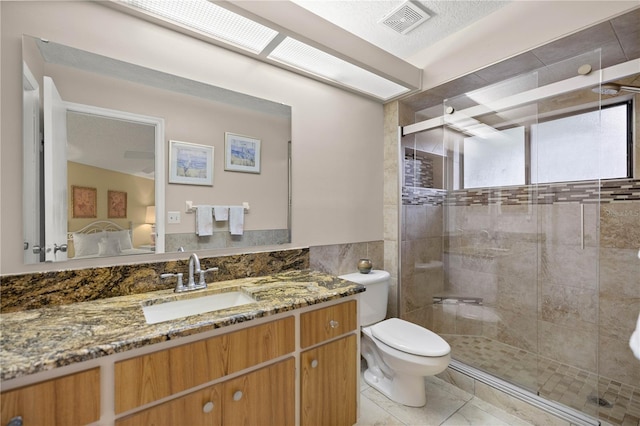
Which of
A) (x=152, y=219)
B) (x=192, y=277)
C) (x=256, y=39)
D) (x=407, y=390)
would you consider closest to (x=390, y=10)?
(x=256, y=39)

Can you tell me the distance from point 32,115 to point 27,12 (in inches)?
17.4

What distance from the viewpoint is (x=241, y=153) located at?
5.71ft

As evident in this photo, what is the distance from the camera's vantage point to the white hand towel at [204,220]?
158cm

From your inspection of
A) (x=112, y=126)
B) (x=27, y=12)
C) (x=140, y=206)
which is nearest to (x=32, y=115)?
(x=112, y=126)

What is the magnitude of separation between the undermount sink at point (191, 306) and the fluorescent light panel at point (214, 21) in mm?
1424

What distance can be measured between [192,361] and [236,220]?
33.8 inches

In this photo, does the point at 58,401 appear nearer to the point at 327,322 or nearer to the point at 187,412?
the point at 187,412

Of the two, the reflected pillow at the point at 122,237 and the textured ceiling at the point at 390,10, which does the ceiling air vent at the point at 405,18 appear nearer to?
the textured ceiling at the point at 390,10

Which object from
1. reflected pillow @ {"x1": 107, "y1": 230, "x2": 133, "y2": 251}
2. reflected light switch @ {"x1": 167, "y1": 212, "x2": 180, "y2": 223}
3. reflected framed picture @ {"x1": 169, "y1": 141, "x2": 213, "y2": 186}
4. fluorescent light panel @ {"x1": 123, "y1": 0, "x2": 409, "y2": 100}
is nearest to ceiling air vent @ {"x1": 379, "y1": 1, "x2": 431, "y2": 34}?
fluorescent light panel @ {"x1": 123, "y1": 0, "x2": 409, "y2": 100}

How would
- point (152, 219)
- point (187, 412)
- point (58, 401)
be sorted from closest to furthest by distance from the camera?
1. point (58, 401)
2. point (187, 412)
3. point (152, 219)

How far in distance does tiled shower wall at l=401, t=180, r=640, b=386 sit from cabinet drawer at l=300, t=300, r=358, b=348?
1066 mm

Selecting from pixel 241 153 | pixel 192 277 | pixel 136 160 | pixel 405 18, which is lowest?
pixel 192 277

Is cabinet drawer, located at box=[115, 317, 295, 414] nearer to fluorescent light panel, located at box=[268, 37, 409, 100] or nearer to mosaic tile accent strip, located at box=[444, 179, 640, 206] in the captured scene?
fluorescent light panel, located at box=[268, 37, 409, 100]

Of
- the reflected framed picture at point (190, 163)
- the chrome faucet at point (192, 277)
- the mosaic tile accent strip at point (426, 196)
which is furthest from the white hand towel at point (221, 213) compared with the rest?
the mosaic tile accent strip at point (426, 196)
